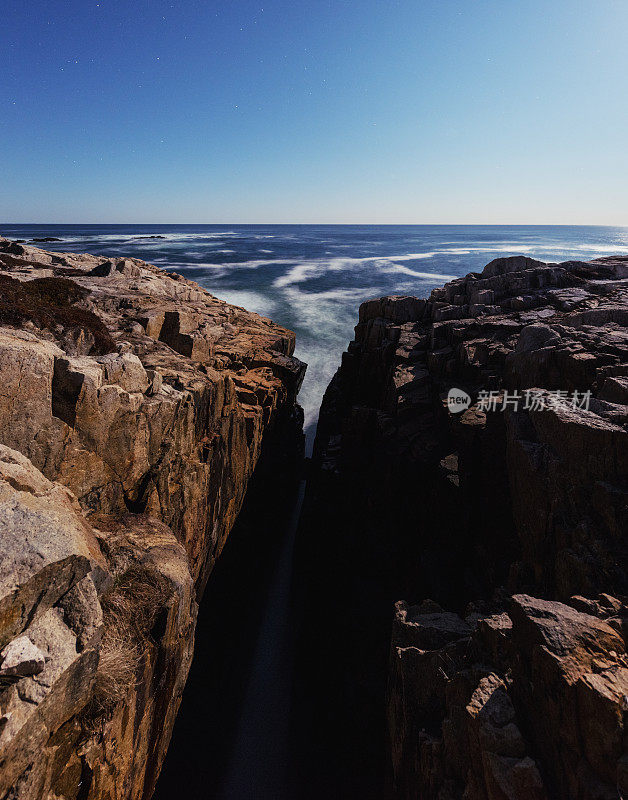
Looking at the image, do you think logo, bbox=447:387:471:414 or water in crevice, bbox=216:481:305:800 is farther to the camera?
logo, bbox=447:387:471:414

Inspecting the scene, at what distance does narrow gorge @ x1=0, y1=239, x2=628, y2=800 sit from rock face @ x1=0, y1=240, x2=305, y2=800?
0.05 m

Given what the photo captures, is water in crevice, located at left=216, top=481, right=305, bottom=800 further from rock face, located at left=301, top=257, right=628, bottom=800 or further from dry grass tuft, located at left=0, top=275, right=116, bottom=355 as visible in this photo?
dry grass tuft, located at left=0, top=275, right=116, bottom=355

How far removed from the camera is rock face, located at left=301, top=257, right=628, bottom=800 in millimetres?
5117

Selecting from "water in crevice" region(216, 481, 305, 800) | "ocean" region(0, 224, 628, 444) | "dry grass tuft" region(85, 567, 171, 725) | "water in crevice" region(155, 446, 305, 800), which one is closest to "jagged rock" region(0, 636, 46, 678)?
"dry grass tuft" region(85, 567, 171, 725)

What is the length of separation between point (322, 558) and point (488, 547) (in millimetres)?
8766

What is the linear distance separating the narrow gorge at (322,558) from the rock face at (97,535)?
47 mm

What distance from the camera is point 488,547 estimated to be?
1133cm

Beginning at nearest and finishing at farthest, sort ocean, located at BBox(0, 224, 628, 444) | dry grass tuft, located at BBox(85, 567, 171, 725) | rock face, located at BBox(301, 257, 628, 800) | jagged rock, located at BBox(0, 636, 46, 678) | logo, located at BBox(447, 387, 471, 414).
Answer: jagged rock, located at BBox(0, 636, 46, 678) < rock face, located at BBox(301, 257, 628, 800) < dry grass tuft, located at BBox(85, 567, 171, 725) < logo, located at BBox(447, 387, 471, 414) < ocean, located at BBox(0, 224, 628, 444)

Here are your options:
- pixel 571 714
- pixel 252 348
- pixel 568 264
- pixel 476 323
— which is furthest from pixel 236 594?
pixel 568 264

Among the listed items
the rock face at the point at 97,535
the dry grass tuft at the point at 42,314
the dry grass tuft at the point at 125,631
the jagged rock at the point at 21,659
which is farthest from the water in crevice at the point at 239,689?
the jagged rock at the point at 21,659

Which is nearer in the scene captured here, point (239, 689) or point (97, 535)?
point (97, 535)

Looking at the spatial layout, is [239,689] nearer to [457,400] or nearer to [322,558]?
[322,558]

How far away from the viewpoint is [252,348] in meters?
22.4

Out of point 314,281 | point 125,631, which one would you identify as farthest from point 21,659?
point 314,281
